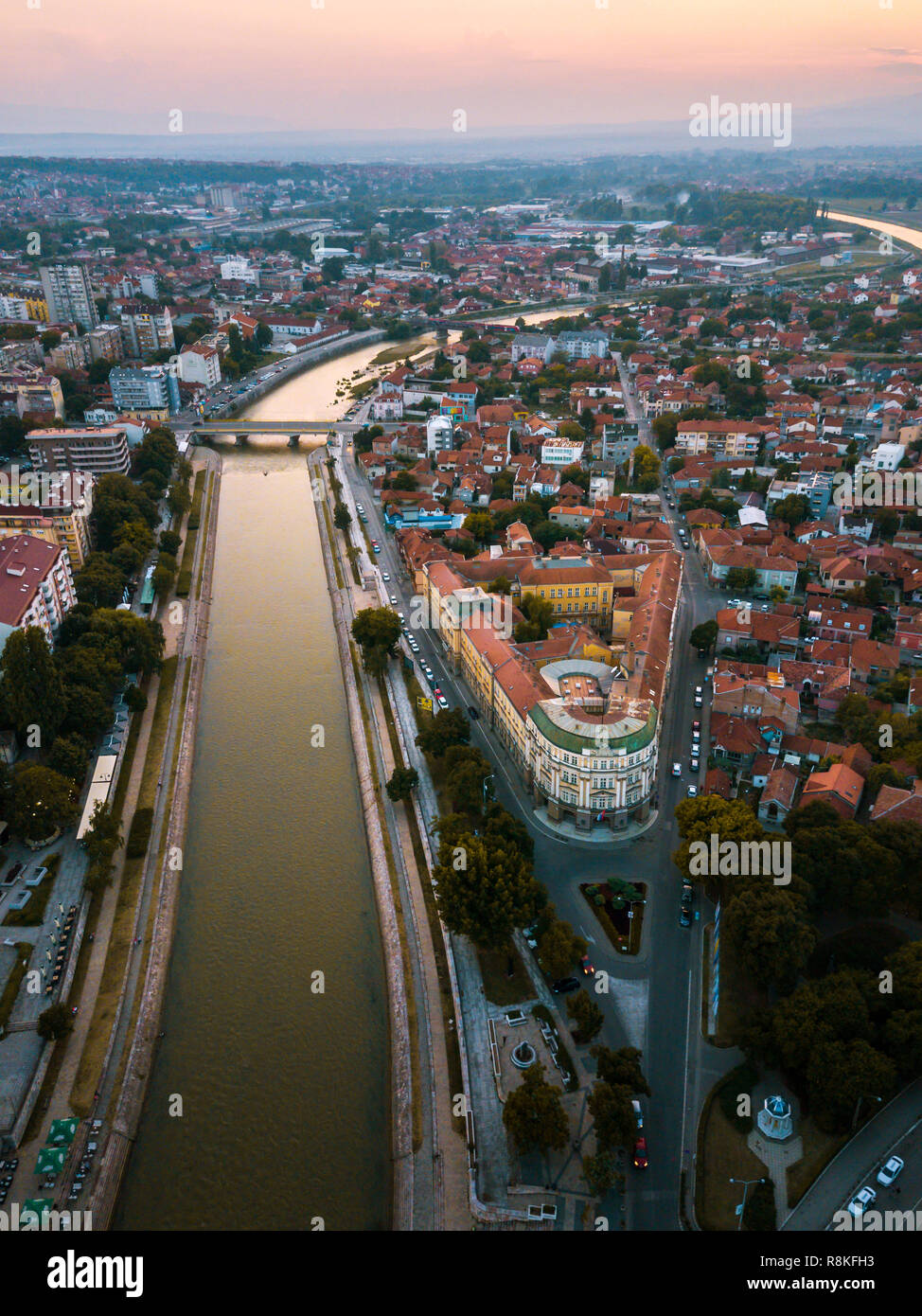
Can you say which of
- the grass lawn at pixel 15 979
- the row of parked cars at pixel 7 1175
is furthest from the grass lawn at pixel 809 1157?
the grass lawn at pixel 15 979

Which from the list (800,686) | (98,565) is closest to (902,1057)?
(800,686)

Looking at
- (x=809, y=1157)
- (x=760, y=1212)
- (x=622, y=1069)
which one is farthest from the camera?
(x=622, y=1069)

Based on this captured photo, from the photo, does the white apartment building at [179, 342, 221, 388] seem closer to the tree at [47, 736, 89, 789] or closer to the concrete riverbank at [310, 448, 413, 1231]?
the concrete riverbank at [310, 448, 413, 1231]

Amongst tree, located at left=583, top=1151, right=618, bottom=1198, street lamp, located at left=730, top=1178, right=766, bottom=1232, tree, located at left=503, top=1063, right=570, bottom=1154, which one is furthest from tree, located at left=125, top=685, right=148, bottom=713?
street lamp, located at left=730, top=1178, right=766, bottom=1232

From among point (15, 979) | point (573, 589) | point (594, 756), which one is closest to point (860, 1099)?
point (594, 756)

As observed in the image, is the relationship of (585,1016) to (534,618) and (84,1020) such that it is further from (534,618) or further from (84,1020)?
(534,618)
